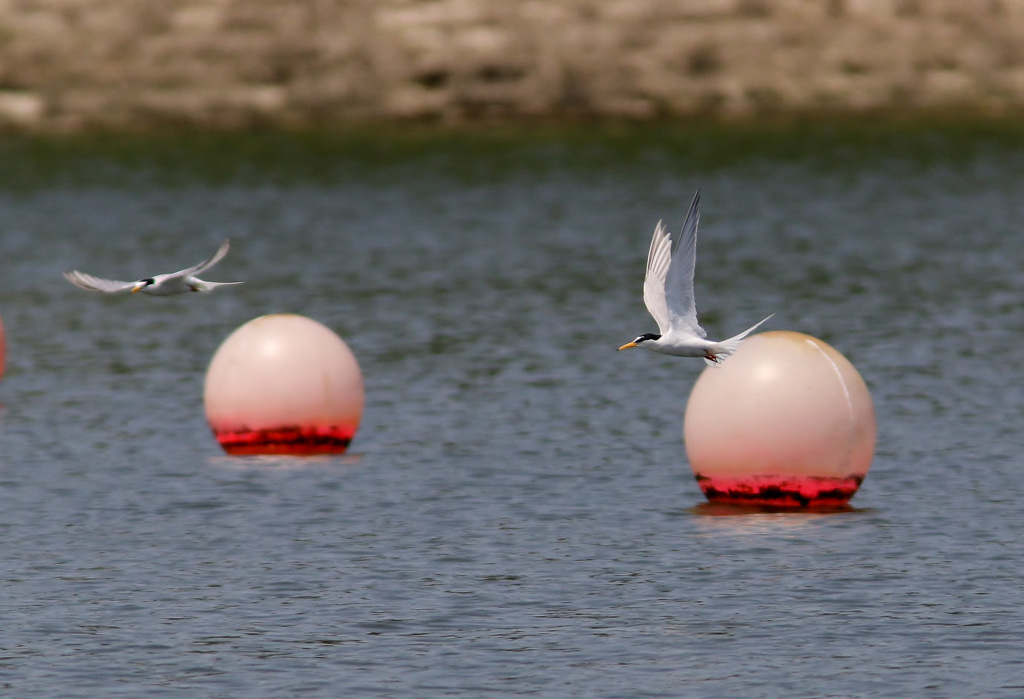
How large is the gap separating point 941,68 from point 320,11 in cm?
2600

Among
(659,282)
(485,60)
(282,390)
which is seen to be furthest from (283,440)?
(485,60)

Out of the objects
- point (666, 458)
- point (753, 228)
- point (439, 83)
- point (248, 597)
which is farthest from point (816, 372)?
point (439, 83)

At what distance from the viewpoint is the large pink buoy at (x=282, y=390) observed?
29.3 m

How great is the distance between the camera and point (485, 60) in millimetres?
93562

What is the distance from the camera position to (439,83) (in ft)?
308

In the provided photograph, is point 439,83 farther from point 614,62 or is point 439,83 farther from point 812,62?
point 812,62

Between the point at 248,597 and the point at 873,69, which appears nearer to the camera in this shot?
the point at 248,597

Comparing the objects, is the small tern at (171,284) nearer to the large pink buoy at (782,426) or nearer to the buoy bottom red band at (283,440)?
the large pink buoy at (782,426)

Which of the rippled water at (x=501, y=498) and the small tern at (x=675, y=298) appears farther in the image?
the small tern at (x=675, y=298)

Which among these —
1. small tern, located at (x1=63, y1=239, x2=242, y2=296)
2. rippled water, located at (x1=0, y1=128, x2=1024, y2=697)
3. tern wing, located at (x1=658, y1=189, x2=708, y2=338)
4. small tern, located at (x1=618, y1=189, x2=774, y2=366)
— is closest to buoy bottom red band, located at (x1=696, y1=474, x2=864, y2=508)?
rippled water, located at (x1=0, y1=128, x2=1024, y2=697)

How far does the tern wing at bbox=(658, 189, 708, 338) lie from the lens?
22672mm

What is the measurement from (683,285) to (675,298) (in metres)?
0.16

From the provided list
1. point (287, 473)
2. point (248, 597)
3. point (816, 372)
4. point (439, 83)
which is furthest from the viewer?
point (439, 83)

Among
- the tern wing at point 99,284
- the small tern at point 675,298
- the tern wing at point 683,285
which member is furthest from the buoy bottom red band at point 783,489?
the tern wing at point 99,284
